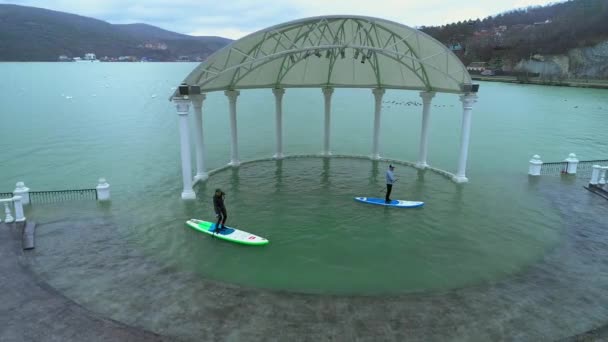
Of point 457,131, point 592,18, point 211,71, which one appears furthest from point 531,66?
point 211,71

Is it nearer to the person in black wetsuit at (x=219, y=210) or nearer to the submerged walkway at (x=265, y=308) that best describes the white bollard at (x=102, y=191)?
the submerged walkway at (x=265, y=308)

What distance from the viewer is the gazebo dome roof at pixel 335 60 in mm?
17203

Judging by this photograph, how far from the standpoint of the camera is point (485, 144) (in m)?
33.4

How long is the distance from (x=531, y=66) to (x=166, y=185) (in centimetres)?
13159

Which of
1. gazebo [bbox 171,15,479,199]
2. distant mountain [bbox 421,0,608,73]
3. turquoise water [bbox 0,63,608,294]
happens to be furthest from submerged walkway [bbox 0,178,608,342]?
distant mountain [bbox 421,0,608,73]

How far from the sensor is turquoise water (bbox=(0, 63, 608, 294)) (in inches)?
471

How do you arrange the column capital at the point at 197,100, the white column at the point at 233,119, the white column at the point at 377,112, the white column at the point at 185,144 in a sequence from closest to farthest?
1. the white column at the point at 185,144
2. the column capital at the point at 197,100
3. the white column at the point at 233,119
4. the white column at the point at 377,112

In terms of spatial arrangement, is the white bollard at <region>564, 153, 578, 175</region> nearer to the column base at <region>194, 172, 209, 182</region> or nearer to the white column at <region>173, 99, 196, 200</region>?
the column base at <region>194, 172, 209, 182</region>

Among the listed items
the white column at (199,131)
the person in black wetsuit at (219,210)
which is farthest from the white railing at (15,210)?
the white column at (199,131)

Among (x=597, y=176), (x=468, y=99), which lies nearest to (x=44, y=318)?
(x=468, y=99)

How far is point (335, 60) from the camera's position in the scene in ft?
77.8

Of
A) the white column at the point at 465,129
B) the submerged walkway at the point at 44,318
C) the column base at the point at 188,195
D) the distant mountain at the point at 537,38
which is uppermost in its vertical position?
the distant mountain at the point at 537,38

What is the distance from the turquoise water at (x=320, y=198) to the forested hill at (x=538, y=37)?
87.7m

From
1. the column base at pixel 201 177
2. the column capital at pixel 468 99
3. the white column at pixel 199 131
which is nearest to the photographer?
the column capital at pixel 468 99
